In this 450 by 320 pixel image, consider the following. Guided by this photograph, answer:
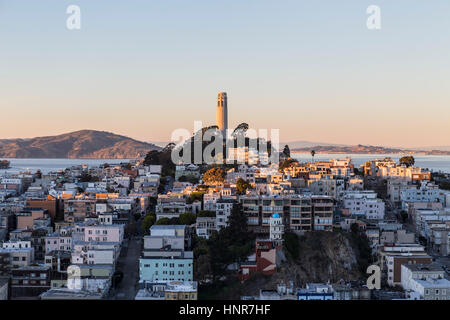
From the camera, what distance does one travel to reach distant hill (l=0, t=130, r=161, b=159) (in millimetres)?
Answer: 77125

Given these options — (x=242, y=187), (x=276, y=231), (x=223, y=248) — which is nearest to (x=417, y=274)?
(x=276, y=231)

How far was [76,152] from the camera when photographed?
8138 cm

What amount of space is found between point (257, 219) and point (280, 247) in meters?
1.41

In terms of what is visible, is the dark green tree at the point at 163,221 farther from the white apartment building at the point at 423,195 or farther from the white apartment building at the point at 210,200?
the white apartment building at the point at 423,195

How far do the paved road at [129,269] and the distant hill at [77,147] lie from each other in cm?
6185

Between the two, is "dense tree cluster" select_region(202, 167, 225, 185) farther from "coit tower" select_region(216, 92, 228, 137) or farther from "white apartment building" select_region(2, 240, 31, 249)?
"coit tower" select_region(216, 92, 228, 137)

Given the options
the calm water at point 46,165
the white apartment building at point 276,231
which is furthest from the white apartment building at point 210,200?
the calm water at point 46,165

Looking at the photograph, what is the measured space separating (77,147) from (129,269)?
7326 centimetres

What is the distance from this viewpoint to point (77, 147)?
8212cm

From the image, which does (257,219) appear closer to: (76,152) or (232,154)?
(232,154)

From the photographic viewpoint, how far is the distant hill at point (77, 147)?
253ft
